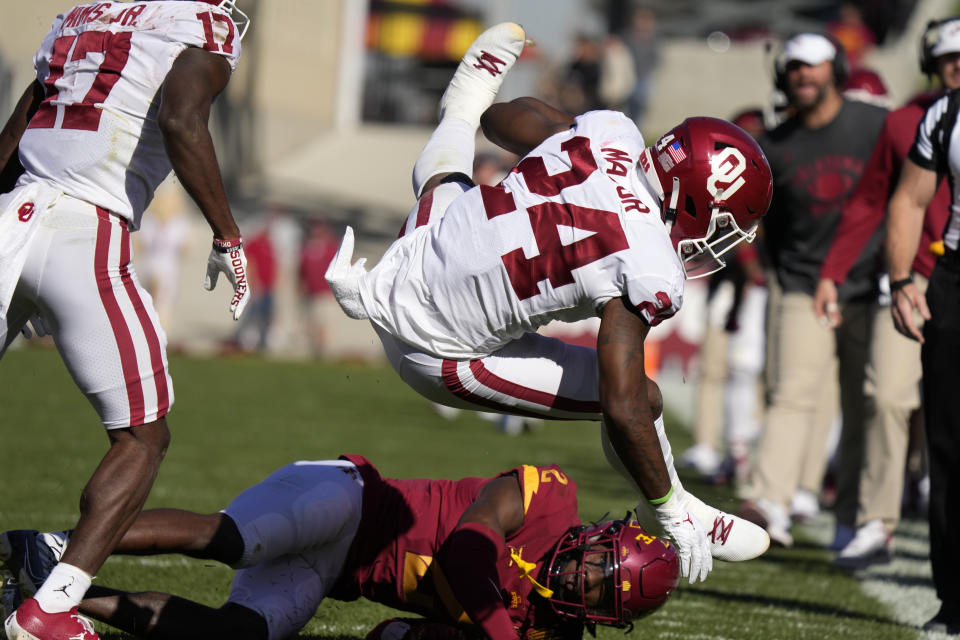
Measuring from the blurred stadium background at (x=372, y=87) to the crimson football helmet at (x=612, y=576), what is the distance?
14.1 meters

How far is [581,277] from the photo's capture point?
317 centimetres

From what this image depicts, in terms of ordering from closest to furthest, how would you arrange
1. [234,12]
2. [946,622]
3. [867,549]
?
1. [234,12]
2. [946,622]
3. [867,549]

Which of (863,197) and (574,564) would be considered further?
(863,197)

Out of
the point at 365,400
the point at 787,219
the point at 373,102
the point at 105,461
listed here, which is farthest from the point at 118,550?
the point at 373,102

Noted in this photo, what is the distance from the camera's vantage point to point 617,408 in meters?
3.02

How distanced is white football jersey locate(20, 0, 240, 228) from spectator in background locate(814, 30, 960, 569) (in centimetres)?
292

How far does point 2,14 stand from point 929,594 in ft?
38.7

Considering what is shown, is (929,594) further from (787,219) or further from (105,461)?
(105,461)

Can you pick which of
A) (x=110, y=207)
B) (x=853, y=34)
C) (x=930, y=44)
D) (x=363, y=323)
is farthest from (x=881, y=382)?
(x=853, y=34)

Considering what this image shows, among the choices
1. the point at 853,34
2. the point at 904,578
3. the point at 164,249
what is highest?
the point at 853,34

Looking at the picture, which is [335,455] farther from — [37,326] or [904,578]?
[37,326]

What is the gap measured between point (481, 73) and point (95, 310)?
1.41 metres

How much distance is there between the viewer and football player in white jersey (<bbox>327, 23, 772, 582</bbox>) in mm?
3100

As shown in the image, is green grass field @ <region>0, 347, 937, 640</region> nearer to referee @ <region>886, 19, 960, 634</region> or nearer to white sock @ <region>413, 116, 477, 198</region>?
referee @ <region>886, 19, 960, 634</region>
